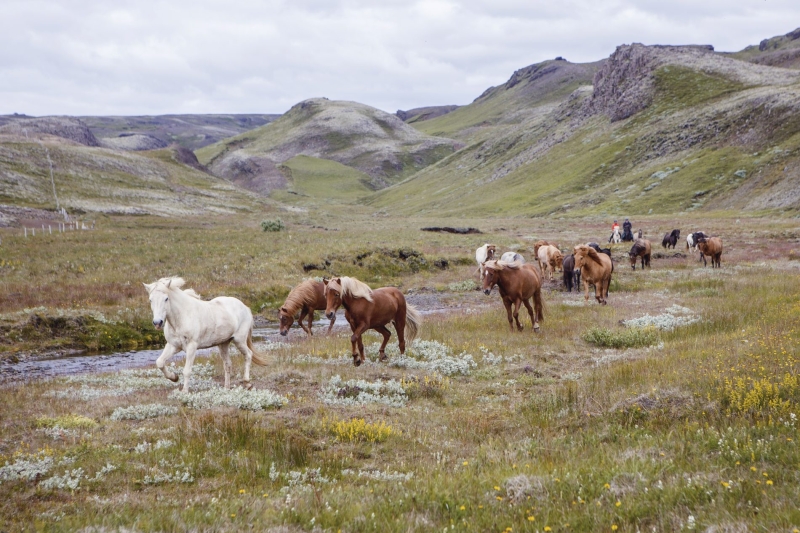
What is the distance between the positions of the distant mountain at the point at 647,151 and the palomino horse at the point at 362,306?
67.8m

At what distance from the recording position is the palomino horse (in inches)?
526

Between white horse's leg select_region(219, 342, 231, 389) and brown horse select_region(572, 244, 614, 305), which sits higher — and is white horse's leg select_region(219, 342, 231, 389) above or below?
below

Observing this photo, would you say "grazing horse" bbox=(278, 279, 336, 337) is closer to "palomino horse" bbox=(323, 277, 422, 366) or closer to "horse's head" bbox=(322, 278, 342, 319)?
"palomino horse" bbox=(323, 277, 422, 366)

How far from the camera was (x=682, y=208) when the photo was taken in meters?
78.1

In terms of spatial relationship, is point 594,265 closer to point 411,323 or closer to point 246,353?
point 411,323

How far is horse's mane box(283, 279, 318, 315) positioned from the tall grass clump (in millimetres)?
10127

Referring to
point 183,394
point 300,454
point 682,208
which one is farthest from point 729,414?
point 682,208

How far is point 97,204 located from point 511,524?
3346 inches

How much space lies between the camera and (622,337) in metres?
15.2

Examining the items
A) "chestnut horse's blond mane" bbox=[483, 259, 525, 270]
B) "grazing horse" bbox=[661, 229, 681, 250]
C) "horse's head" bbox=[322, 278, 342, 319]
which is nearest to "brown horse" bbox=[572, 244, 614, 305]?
"chestnut horse's blond mane" bbox=[483, 259, 525, 270]

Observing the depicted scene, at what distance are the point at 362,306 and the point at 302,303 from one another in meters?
7.54

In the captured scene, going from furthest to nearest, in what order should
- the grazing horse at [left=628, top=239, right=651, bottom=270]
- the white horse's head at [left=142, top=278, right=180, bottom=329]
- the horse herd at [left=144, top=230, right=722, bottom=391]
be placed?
the grazing horse at [left=628, top=239, right=651, bottom=270] → the horse herd at [left=144, top=230, right=722, bottom=391] → the white horse's head at [left=142, top=278, right=180, bottom=329]

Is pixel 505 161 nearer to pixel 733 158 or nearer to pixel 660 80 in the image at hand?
pixel 660 80

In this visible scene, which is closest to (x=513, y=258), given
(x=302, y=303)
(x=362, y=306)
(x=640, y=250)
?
(x=362, y=306)
